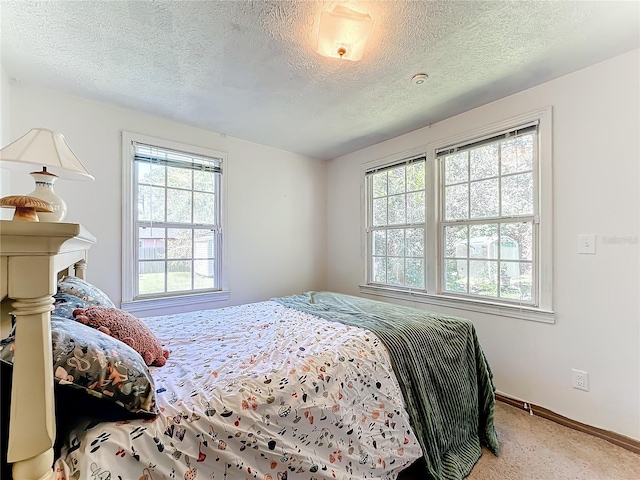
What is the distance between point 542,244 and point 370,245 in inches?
67.4

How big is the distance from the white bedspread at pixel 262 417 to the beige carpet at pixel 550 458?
548 millimetres

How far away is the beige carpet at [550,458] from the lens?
5.12 ft

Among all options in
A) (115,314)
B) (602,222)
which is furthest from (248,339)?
(602,222)

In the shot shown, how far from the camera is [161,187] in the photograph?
110 inches

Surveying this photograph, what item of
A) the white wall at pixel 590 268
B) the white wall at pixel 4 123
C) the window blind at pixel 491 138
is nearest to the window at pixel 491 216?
the window blind at pixel 491 138

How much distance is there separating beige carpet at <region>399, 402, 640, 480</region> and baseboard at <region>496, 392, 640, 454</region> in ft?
0.12

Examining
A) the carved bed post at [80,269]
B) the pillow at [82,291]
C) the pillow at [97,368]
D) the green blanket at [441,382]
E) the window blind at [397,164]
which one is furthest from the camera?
the window blind at [397,164]

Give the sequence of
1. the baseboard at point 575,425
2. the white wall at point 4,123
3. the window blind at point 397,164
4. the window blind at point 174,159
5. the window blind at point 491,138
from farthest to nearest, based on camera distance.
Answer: the window blind at point 397,164 < the window blind at point 174,159 < the window blind at point 491,138 < the white wall at point 4,123 < the baseboard at point 575,425

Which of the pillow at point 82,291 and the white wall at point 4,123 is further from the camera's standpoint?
the white wall at point 4,123

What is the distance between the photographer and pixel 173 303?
2.79 metres

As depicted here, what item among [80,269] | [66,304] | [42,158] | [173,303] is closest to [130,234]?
[80,269]

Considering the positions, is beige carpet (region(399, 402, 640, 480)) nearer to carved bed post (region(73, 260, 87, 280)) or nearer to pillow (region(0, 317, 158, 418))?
pillow (region(0, 317, 158, 418))

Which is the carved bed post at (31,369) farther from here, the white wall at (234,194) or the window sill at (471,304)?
the window sill at (471,304)

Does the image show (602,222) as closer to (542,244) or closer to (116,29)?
(542,244)
